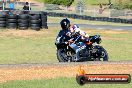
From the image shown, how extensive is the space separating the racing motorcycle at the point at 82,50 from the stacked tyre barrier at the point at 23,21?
42.2 feet

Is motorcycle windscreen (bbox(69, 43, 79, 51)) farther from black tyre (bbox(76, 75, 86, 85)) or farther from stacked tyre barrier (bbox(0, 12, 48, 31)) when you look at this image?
stacked tyre barrier (bbox(0, 12, 48, 31))

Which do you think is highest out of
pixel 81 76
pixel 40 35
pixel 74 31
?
pixel 81 76

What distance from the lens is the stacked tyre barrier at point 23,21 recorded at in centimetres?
2448

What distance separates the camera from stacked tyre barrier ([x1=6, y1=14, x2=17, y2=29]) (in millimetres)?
24422

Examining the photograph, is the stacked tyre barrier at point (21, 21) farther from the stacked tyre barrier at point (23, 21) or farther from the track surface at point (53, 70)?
the track surface at point (53, 70)

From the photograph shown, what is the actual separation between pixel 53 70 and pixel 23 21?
Result: 15521 mm

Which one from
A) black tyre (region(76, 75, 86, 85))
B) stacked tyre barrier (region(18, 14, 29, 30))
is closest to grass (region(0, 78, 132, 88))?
black tyre (region(76, 75, 86, 85))

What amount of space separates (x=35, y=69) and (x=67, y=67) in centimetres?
96

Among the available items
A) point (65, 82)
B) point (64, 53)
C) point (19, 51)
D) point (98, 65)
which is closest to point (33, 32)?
point (19, 51)

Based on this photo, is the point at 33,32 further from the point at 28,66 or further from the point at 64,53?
the point at 28,66

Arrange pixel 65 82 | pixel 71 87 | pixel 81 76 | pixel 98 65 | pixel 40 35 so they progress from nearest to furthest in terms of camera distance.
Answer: pixel 81 76 → pixel 71 87 → pixel 65 82 → pixel 98 65 → pixel 40 35

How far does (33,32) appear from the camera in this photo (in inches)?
976

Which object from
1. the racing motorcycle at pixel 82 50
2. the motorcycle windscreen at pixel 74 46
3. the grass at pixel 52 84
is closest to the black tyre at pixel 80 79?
the grass at pixel 52 84

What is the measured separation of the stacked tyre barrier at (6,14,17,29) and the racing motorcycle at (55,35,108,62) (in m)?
13.0
